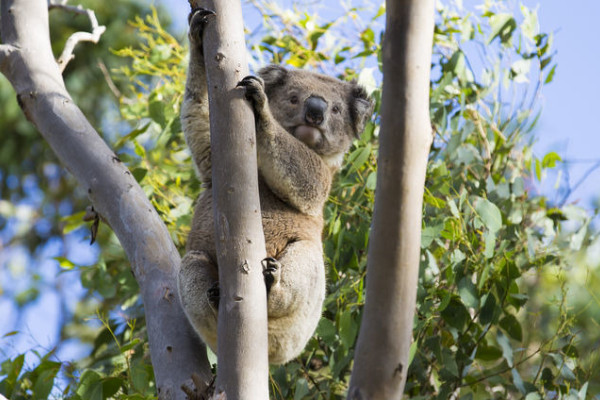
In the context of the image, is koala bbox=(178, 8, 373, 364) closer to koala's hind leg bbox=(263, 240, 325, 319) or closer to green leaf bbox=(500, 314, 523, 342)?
koala's hind leg bbox=(263, 240, 325, 319)

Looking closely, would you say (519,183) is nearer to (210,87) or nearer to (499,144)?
(499,144)

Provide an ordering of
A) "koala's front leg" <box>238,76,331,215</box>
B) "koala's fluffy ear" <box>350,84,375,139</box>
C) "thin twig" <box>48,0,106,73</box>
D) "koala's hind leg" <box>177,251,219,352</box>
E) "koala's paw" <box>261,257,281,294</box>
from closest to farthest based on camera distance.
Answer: "koala's paw" <box>261,257,281,294</box> → "koala's hind leg" <box>177,251,219,352</box> → "koala's front leg" <box>238,76,331,215</box> → "thin twig" <box>48,0,106,73</box> → "koala's fluffy ear" <box>350,84,375,139</box>

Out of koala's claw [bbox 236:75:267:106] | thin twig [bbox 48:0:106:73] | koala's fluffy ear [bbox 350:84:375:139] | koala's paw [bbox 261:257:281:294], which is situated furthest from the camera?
koala's fluffy ear [bbox 350:84:375:139]

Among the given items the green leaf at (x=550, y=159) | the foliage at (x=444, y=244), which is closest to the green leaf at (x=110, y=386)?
the foliage at (x=444, y=244)

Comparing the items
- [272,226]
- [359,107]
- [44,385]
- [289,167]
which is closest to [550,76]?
[359,107]

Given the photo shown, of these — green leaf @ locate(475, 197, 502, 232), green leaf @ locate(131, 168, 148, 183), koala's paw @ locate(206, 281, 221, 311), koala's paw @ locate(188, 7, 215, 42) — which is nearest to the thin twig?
green leaf @ locate(131, 168, 148, 183)

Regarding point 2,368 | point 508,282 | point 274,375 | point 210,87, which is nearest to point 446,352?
point 508,282

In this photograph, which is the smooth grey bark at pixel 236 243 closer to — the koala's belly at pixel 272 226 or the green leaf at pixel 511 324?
the koala's belly at pixel 272 226

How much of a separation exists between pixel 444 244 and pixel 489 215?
48cm

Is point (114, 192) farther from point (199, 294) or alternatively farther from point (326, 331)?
point (326, 331)

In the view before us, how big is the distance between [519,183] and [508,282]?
503mm

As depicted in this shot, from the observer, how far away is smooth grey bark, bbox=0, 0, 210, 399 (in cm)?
230

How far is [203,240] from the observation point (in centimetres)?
252

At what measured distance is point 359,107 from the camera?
10.0 feet
